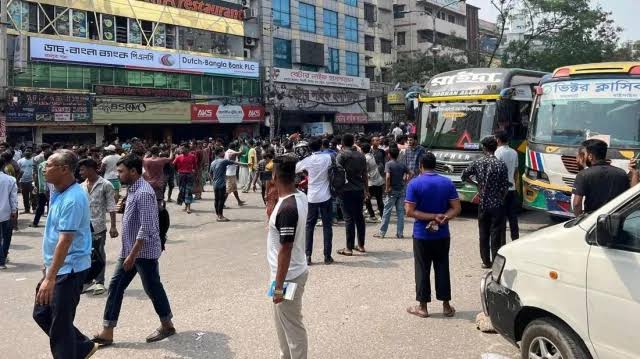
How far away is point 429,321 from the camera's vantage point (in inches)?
210

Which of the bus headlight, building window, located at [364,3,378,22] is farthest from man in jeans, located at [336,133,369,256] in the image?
building window, located at [364,3,378,22]

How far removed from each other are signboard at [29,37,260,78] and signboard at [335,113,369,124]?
10.4 metres

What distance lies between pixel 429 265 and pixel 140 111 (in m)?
28.1

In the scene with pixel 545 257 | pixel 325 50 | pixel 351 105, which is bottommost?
pixel 545 257

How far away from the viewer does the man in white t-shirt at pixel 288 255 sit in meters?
3.66

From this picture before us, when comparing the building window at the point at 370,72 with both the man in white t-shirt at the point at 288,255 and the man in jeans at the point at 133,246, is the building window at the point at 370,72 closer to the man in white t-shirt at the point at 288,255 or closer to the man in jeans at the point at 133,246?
the man in jeans at the point at 133,246

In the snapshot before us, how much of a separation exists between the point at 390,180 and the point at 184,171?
619 cm

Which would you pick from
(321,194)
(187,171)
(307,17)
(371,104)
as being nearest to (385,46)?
(371,104)

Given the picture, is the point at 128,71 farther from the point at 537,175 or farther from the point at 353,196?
the point at 537,175

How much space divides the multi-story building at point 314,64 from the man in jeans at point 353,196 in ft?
104

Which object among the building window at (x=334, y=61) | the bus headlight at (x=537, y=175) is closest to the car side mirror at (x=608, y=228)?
the bus headlight at (x=537, y=175)

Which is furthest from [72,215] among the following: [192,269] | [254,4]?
[254,4]

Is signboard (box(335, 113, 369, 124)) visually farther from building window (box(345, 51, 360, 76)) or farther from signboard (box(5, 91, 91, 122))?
signboard (box(5, 91, 91, 122))

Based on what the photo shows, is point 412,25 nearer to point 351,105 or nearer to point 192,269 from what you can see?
point 351,105
